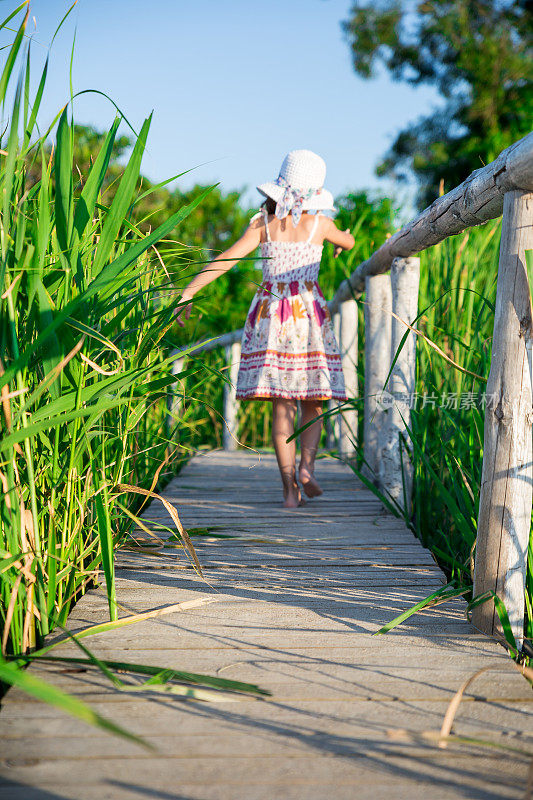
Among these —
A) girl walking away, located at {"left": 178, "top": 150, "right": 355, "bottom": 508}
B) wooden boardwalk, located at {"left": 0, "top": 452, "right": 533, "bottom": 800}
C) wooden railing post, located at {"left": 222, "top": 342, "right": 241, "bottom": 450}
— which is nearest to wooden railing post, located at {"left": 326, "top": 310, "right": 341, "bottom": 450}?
wooden railing post, located at {"left": 222, "top": 342, "right": 241, "bottom": 450}

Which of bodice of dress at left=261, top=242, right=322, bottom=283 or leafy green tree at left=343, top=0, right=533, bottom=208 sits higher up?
leafy green tree at left=343, top=0, right=533, bottom=208

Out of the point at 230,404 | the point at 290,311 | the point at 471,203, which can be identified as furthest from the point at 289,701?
the point at 230,404

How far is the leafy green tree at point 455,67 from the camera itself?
1311 centimetres

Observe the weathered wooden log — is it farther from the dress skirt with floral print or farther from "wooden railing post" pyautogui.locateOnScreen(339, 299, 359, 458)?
"wooden railing post" pyautogui.locateOnScreen(339, 299, 359, 458)

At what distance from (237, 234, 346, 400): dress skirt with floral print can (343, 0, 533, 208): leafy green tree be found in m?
10.8

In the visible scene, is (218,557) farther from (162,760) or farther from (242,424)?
(242,424)

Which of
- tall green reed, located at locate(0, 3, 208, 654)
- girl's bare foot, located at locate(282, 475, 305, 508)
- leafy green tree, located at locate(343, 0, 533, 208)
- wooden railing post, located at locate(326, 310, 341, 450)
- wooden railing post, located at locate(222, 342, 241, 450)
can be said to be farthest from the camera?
leafy green tree, located at locate(343, 0, 533, 208)

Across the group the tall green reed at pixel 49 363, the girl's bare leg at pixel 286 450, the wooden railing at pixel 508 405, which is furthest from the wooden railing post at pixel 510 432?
the girl's bare leg at pixel 286 450

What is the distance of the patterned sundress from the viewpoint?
2.66 metres

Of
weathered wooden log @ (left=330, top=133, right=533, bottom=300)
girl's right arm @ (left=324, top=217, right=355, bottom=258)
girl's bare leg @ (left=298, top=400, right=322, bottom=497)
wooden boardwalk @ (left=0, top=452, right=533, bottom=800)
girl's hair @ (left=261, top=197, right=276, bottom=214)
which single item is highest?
girl's hair @ (left=261, top=197, right=276, bottom=214)

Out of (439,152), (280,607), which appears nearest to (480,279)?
(280,607)

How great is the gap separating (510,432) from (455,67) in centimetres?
1504

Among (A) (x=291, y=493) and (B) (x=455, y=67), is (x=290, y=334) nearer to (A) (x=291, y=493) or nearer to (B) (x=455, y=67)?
(A) (x=291, y=493)

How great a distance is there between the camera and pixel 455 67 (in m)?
14.2
